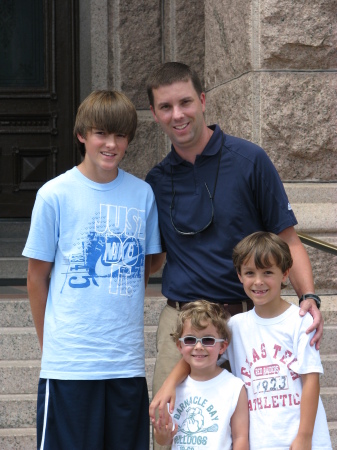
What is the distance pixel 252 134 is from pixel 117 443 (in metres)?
2.83

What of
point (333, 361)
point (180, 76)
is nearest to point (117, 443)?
point (180, 76)

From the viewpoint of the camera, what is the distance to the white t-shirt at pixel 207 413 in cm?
297

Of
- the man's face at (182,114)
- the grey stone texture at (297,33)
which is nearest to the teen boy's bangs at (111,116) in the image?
the man's face at (182,114)

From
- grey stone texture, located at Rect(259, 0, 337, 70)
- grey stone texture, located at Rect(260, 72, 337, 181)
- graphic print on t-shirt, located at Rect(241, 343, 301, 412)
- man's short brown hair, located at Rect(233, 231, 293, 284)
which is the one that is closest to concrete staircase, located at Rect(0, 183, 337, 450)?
grey stone texture, located at Rect(260, 72, 337, 181)

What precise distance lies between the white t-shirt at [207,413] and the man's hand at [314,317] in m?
0.30

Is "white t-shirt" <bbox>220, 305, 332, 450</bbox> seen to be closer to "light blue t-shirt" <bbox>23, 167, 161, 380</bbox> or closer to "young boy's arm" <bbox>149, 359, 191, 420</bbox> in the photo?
"young boy's arm" <bbox>149, 359, 191, 420</bbox>

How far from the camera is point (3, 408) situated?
15.7ft

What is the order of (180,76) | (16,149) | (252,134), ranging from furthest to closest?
(16,149), (252,134), (180,76)

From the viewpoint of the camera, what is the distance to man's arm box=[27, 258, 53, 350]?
3139 millimetres

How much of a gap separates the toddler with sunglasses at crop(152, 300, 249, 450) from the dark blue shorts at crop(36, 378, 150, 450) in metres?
0.17

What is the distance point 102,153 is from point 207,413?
99cm

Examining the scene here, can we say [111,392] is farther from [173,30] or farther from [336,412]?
[173,30]

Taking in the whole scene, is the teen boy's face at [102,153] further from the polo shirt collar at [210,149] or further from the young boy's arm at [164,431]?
the young boy's arm at [164,431]

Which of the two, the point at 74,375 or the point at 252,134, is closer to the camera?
the point at 74,375
